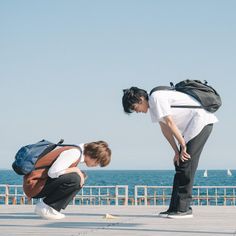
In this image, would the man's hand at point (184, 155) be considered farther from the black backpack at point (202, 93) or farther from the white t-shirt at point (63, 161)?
the white t-shirt at point (63, 161)

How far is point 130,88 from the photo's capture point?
16.5 ft

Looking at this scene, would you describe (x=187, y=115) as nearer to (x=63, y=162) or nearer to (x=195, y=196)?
(x=63, y=162)

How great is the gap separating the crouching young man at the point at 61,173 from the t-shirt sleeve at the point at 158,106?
1.60 feet

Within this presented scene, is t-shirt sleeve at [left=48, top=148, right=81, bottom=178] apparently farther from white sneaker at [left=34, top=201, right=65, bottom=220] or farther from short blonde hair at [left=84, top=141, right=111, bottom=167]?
white sneaker at [left=34, top=201, right=65, bottom=220]

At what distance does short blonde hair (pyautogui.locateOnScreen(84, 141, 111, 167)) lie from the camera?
16.1ft

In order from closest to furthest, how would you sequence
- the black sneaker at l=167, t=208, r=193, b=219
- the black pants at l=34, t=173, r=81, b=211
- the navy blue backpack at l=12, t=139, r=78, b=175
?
the navy blue backpack at l=12, t=139, r=78, b=175
the black pants at l=34, t=173, r=81, b=211
the black sneaker at l=167, t=208, r=193, b=219

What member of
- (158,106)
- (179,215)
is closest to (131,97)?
(158,106)

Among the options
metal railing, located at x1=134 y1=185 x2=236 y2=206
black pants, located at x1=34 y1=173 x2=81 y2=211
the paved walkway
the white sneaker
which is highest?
black pants, located at x1=34 y1=173 x2=81 y2=211

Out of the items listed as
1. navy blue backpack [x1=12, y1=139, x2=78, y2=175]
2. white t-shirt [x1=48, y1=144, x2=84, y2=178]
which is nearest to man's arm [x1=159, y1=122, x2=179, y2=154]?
white t-shirt [x1=48, y1=144, x2=84, y2=178]

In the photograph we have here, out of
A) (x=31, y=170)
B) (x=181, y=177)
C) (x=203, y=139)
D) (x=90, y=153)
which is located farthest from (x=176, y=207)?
(x=31, y=170)

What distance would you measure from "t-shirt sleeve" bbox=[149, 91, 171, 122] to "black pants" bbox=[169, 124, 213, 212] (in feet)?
1.37

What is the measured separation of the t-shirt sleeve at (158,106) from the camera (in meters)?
4.89

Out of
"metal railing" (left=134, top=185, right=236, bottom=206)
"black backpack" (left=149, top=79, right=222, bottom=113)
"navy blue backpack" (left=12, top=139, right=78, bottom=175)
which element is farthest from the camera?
"metal railing" (left=134, top=185, right=236, bottom=206)

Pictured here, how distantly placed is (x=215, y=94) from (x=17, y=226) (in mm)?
2030
